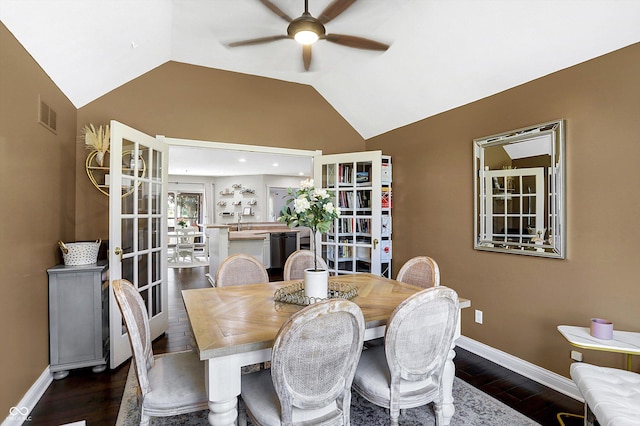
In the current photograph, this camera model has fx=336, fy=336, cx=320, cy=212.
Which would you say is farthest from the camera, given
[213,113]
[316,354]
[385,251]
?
[385,251]

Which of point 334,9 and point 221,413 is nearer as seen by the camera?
point 221,413

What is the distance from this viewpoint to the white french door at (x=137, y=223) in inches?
109

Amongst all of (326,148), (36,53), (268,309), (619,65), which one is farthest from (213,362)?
(326,148)

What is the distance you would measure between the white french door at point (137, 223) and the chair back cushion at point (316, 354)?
6.79ft

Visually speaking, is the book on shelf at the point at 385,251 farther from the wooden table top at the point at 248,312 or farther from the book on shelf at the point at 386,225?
the wooden table top at the point at 248,312

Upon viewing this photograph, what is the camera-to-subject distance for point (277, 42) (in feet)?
7.71

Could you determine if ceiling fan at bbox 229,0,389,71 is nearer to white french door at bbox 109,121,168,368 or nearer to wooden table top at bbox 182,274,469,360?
white french door at bbox 109,121,168,368

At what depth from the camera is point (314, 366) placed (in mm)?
1388

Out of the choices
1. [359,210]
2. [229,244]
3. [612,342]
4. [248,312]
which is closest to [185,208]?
[229,244]

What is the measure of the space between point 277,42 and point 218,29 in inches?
15.6

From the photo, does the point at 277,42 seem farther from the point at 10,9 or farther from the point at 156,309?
the point at 156,309

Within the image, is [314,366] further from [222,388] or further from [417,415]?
[417,415]

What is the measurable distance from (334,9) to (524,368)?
9.93 ft

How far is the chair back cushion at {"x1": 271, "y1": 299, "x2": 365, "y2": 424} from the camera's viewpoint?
1.32m
